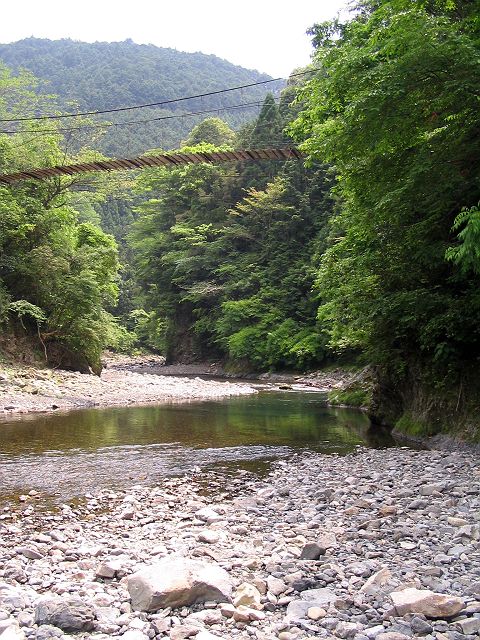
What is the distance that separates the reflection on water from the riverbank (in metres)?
1.37

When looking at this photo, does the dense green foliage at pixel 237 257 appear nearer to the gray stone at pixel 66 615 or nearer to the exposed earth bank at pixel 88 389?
the exposed earth bank at pixel 88 389

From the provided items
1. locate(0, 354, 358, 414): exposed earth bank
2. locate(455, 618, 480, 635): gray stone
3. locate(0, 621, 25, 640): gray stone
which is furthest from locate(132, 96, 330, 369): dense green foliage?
locate(0, 621, 25, 640): gray stone

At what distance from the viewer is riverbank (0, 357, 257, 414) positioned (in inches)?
611

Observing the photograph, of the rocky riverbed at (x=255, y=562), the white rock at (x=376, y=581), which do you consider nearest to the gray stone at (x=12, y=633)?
the rocky riverbed at (x=255, y=562)

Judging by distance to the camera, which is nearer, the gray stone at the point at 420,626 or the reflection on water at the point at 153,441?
the gray stone at the point at 420,626

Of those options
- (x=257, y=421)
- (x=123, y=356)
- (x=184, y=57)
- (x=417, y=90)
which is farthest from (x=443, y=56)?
(x=184, y=57)

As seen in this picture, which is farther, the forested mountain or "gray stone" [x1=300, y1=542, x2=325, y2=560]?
the forested mountain

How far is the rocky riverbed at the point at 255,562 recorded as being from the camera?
3186 millimetres

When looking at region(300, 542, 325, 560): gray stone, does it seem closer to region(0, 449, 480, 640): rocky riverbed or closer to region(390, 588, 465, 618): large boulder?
region(0, 449, 480, 640): rocky riverbed

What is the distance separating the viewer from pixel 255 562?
4.20 metres

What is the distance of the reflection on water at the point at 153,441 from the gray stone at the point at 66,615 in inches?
131

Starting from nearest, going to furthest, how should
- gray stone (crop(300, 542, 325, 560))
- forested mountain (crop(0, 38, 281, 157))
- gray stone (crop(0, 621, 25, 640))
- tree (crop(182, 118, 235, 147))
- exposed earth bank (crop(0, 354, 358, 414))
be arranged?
1. gray stone (crop(0, 621, 25, 640))
2. gray stone (crop(300, 542, 325, 560))
3. exposed earth bank (crop(0, 354, 358, 414))
4. tree (crop(182, 118, 235, 147))
5. forested mountain (crop(0, 38, 281, 157))

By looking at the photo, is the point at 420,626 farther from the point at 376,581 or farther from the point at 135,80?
the point at 135,80

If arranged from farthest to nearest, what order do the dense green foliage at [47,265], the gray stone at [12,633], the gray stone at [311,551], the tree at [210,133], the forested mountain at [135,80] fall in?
the forested mountain at [135,80]
the tree at [210,133]
the dense green foliage at [47,265]
the gray stone at [311,551]
the gray stone at [12,633]
